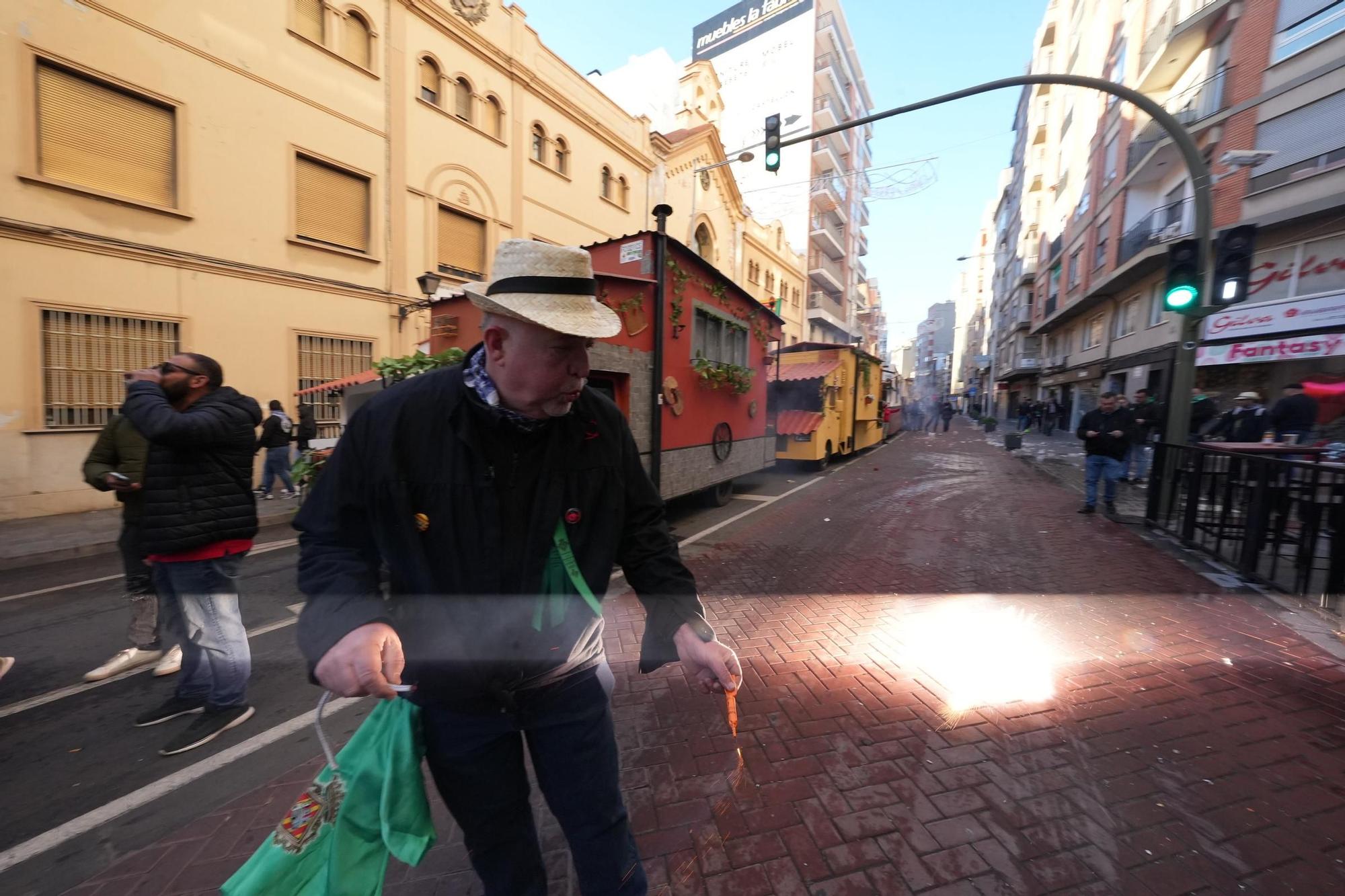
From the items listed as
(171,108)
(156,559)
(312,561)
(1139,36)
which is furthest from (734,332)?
(1139,36)

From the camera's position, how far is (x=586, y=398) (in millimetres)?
1757

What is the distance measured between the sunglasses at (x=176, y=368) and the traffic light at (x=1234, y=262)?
962cm

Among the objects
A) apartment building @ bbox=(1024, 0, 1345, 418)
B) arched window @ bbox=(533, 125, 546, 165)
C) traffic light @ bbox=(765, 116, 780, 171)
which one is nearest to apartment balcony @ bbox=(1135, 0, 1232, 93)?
apartment building @ bbox=(1024, 0, 1345, 418)

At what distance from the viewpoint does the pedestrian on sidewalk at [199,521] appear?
2.80m

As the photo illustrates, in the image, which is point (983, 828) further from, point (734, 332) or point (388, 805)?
point (734, 332)

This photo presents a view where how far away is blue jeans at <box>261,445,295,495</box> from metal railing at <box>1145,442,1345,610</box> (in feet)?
39.3

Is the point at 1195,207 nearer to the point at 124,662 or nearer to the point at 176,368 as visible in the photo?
the point at 176,368

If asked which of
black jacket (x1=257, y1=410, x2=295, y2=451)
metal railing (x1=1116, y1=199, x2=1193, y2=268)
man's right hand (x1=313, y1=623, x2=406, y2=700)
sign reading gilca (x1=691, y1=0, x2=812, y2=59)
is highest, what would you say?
sign reading gilca (x1=691, y1=0, x2=812, y2=59)

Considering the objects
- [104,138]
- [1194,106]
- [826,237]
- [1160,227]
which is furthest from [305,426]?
[826,237]

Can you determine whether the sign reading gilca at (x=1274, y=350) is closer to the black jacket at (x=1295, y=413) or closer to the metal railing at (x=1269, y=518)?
the black jacket at (x=1295, y=413)

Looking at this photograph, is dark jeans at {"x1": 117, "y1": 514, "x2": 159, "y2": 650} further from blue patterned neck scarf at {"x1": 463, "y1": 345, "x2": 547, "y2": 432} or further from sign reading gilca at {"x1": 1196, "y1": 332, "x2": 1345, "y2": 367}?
sign reading gilca at {"x1": 1196, "y1": 332, "x2": 1345, "y2": 367}

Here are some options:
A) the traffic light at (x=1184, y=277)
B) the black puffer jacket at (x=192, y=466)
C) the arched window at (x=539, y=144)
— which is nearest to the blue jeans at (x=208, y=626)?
the black puffer jacket at (x=192, y=466)

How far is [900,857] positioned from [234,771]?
3033 millimetres

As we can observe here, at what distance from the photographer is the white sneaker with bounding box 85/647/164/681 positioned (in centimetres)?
Result: 350
